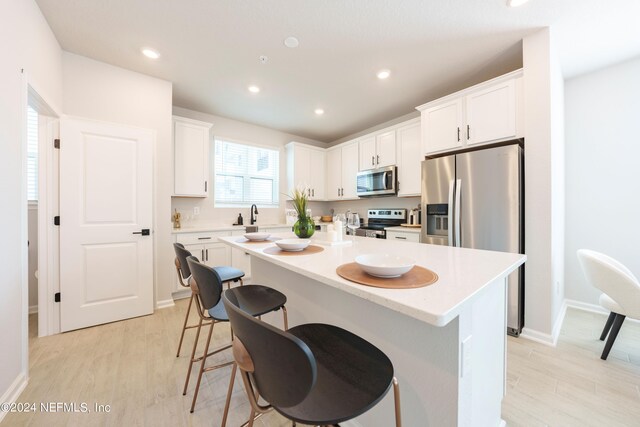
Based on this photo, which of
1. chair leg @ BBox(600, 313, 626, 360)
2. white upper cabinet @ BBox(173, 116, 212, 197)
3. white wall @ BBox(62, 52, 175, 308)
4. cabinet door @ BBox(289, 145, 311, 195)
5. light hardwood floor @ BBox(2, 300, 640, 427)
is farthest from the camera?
cabinet door @ BBox(289, 145, 311, 195)

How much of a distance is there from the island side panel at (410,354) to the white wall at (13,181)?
1953 mm

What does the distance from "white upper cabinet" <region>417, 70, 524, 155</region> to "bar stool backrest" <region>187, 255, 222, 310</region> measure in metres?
2.79

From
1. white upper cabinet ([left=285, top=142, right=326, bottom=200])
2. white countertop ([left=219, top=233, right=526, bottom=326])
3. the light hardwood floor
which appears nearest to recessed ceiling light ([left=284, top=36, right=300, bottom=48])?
white countertop ([left=219, top=233, right=526, bottom=326])

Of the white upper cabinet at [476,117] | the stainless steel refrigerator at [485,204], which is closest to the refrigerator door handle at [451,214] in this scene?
the stainless steel refrigerator at [485,204]

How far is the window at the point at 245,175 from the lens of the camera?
13.5 ft

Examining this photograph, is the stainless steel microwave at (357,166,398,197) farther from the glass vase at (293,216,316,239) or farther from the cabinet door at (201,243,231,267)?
the cabinet door at (201,243,231,267)

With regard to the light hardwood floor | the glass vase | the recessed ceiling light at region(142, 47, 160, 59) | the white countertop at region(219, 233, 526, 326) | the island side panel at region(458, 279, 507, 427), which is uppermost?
the recessed ceiling light at region(142, 47, 160, 59)

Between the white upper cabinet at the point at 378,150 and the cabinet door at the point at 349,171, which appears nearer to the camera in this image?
the white upper cabinet at the point at 378,150

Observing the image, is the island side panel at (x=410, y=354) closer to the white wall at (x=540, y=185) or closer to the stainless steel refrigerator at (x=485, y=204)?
the stainless steel refrigerator at (x=485, y=204)

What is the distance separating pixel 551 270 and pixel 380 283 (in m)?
2.24

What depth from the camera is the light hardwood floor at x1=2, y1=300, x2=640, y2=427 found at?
54.8 inches

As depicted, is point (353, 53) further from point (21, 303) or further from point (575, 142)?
point (21, 303)

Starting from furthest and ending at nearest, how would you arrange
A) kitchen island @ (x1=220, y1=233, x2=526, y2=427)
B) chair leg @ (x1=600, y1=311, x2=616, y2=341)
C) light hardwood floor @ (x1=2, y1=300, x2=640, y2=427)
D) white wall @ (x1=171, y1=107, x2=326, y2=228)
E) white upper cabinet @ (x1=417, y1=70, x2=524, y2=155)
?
white wall @ (x1=171, y1=107, x2=326, y2=228) → white upper cabinet @ (x1=417, y1=70, x2=524, y2=155) → chair leg @ (x1=600, y1=311, x2=616, y2=341) → light hardwood floor @ (x1=2, y1=300, x2=640, y2=427) → kitchen island @ (x1=220, y1=233, x2=526, y2=427)

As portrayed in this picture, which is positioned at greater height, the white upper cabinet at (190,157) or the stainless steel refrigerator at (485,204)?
the white upper cabinet at (190,157)
